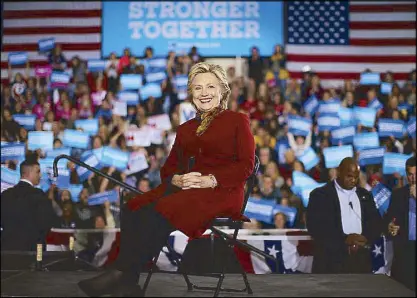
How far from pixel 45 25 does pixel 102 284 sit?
11399mm

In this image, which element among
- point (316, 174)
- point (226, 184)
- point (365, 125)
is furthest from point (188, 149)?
point (365, 125)

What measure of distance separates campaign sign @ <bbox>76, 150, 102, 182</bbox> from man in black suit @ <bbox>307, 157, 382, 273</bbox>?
10.1 feet

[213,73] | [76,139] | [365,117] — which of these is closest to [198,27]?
[365,117]

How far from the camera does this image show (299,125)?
8242mm

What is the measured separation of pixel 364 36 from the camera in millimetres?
13195

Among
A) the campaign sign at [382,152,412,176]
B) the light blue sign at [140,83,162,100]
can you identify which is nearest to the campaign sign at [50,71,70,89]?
the light blue sign at [140,83,162,100]

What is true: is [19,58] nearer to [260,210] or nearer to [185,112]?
[185,112]

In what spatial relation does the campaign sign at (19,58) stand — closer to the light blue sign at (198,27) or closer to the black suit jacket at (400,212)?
the light blue sign at (198,27)

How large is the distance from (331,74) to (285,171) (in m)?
5.86

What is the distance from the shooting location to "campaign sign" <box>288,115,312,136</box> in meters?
8.23

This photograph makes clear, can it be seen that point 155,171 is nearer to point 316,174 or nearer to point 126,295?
point 316,174

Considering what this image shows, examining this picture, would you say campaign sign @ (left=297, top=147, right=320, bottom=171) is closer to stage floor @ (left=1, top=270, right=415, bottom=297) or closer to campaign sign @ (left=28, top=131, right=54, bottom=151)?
campaign sign @ (left=28, top=131, right=54, bottom=151)

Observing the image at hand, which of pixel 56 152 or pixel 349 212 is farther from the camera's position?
pixel 56 152

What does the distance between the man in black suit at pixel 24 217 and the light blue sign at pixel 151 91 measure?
4.37 m
